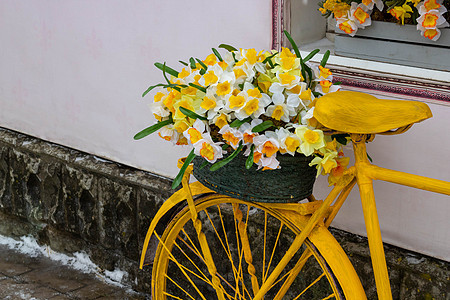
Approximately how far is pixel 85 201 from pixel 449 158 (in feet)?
6.77

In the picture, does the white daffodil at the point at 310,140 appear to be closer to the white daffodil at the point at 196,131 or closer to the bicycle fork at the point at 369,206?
the bicycle fork at the point at 369,206

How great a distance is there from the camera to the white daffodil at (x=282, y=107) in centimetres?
215

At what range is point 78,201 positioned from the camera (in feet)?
12.9

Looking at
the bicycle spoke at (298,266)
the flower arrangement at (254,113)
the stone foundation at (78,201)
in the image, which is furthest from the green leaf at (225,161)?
the stone foundation at (78,201)

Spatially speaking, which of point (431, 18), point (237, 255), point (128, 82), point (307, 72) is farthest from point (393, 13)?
point (128, 82)

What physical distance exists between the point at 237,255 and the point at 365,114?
1.44 metres

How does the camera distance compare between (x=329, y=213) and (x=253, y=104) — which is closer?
(x=253, y=104)

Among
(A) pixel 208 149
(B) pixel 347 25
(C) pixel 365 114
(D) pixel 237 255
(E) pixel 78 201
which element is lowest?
(E) pixel 78 201

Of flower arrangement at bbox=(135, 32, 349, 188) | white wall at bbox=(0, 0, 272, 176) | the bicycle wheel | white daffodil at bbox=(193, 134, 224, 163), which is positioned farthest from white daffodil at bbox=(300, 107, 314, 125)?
white wall at bbox=(0, 0, 272, 176)

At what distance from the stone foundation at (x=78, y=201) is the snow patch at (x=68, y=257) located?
1.3 inches

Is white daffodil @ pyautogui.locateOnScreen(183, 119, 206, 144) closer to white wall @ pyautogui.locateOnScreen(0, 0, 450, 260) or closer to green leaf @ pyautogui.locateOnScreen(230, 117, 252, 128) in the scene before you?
green leaf @ pyautogui.locateOnScreen(230, 117, 252, 128)

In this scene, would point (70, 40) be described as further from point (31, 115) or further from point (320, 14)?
point (320, 14)

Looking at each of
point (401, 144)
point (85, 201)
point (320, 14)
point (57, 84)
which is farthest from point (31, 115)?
point (401, 144)

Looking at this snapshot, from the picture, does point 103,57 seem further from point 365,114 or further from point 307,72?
point 365,114
